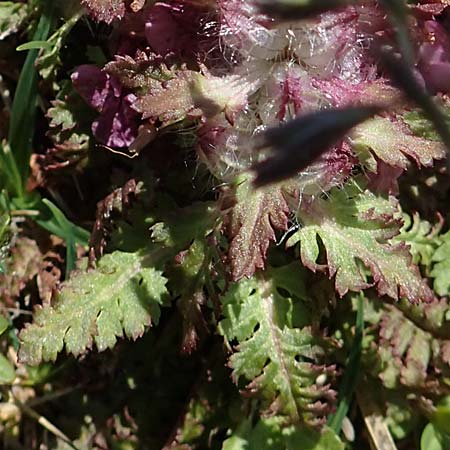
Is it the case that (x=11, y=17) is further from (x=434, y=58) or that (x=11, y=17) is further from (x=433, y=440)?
(x=433, y=440)

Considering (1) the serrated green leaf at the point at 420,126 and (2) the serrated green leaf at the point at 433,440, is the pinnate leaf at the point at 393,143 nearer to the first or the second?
(1) the serrated green leaf at the point at 420,126

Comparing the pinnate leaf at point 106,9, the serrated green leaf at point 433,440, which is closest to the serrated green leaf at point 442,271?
the serrated green leaf at point 433,440

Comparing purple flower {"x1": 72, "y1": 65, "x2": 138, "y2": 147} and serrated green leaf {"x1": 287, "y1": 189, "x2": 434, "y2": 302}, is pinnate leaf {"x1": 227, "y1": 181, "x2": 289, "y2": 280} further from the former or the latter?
purple flower {"x1": 72, "y1": 65, "x2": 138, "y2": 147}

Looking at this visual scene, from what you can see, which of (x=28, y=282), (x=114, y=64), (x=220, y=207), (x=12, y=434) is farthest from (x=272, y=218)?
(x=12, y=434)

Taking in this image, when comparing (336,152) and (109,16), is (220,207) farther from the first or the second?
(109,16)

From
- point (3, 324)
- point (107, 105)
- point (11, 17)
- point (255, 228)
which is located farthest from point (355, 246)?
point (11, 17)
